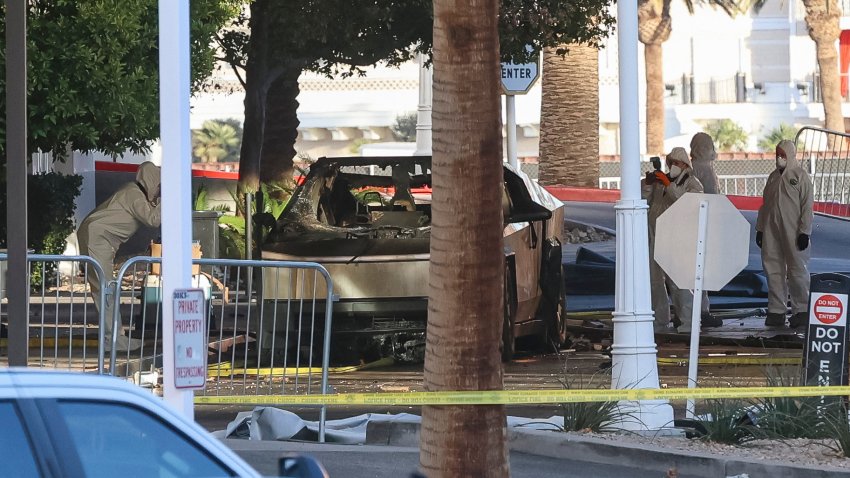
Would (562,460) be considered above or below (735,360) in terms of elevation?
below

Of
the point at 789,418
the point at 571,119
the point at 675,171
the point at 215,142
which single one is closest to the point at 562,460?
the point at 789,418

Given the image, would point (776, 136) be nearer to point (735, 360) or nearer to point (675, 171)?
point (675, 171)

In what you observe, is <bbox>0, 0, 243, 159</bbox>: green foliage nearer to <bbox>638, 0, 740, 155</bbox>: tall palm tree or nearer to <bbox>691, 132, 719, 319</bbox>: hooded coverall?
<bbox>691, 132, 719, 319</bbox>: hooded coverall

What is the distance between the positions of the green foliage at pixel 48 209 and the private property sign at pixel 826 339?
927cm

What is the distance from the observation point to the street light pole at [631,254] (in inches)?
360

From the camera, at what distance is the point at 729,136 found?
209ft

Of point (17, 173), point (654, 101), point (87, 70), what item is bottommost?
point (17, 173)

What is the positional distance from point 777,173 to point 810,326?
6702 millimetres

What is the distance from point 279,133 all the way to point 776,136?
43.9 m

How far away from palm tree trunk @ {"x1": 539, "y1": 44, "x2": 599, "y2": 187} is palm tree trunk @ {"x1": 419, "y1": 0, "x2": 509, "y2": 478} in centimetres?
1937

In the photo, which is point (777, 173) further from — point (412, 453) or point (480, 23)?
point (480, 23)

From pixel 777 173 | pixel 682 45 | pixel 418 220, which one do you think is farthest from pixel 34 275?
pixel 682 45

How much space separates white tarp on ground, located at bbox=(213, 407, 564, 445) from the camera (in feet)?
29.6

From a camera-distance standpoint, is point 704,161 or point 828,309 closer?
point 828,309
